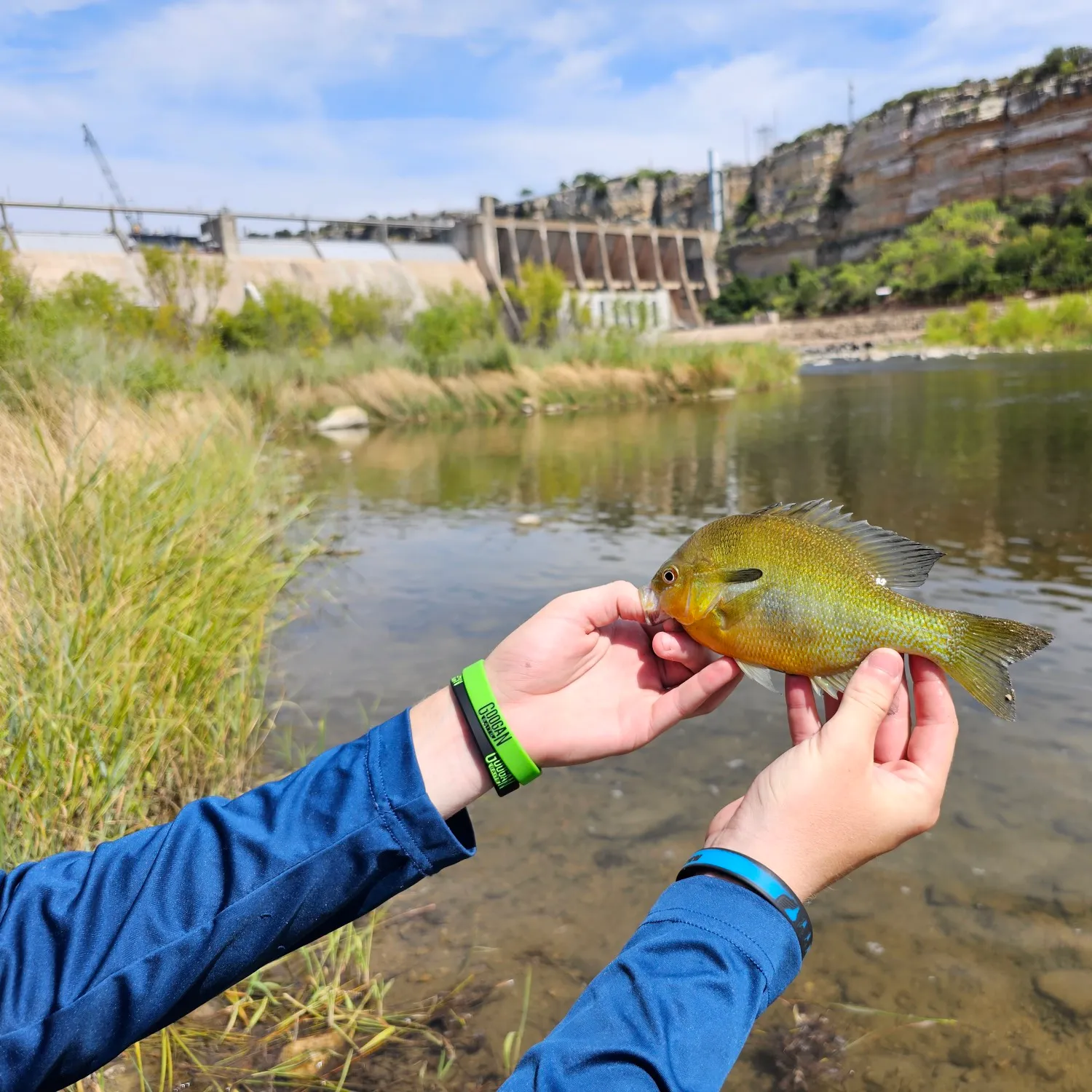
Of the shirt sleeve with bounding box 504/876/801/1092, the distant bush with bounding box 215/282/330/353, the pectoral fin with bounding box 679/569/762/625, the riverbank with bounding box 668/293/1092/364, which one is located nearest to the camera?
the shirt sleeve with bounding box 504/876/801/1092

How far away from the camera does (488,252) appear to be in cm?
6131

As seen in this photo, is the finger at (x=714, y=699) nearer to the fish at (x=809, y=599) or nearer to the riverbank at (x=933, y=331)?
the fish at (x=809, y=599)

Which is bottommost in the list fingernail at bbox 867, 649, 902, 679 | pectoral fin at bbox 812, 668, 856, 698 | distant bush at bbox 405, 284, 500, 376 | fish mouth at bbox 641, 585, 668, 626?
distant bush at bbox 405, 284, 500, 376

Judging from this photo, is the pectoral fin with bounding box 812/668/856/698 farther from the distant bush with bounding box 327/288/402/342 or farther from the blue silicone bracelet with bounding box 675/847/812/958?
the distant bush with bounding box 327/288/402/342

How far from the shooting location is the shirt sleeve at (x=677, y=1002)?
997 mm

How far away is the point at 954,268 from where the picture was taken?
5806cm

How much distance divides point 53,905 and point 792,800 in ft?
3.79

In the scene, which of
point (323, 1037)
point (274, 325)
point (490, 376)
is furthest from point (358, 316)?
point (323, 1037)

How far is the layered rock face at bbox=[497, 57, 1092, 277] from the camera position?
65.9 m

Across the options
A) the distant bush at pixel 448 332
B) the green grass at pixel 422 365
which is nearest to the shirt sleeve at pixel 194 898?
the green grass at pixel 422 365

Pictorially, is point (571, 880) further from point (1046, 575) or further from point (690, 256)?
point (690, 256)

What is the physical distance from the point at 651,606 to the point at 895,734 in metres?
0.64

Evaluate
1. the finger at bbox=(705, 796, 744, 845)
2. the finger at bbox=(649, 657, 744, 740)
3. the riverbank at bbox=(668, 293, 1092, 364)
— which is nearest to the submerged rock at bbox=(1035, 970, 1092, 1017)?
the finger at bbox=(649, 657, 744, 740)

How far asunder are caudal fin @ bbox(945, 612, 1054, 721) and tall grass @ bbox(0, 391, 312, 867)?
239 cm
